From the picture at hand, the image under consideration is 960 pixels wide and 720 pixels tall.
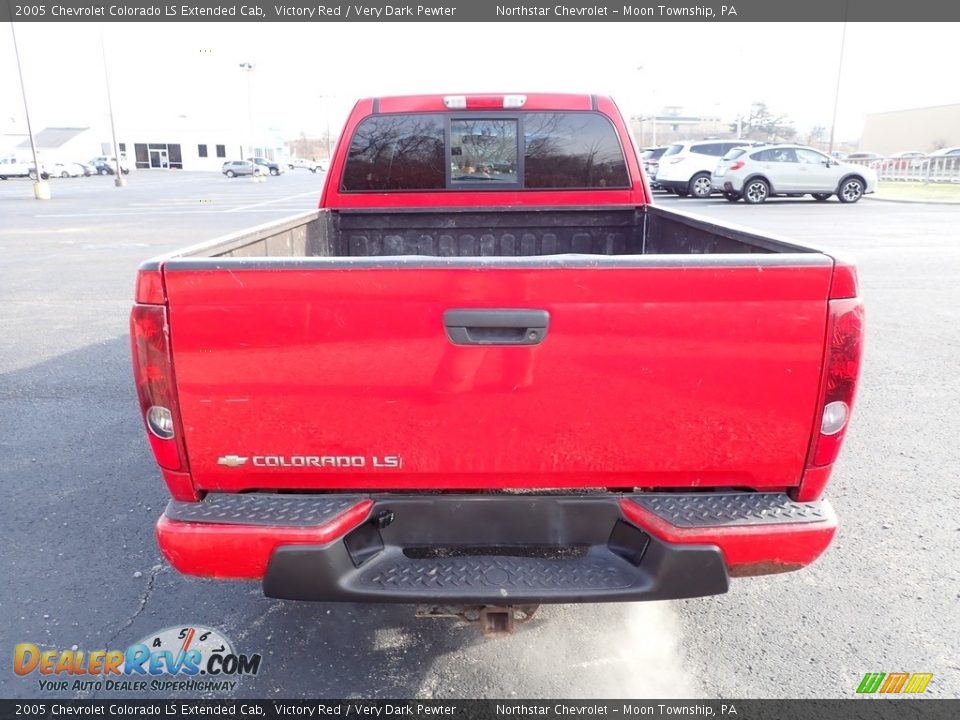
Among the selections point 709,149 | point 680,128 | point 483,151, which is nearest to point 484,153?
point 483,151

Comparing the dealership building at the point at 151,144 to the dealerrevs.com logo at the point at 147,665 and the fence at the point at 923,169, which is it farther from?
the dealerrevs.com logo at the point at 147,665

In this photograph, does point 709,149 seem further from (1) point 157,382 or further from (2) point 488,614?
(1) point 157,382

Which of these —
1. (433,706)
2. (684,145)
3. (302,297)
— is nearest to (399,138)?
(302,297)

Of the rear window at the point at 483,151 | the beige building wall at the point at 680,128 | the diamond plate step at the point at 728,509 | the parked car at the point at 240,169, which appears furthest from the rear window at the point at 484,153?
the beige building wall at the point at 680,128

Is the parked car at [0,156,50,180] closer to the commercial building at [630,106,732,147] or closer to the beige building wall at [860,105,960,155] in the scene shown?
the commercial building at [630,106,732,147]

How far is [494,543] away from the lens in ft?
7.20

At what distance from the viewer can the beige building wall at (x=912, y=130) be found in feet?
250

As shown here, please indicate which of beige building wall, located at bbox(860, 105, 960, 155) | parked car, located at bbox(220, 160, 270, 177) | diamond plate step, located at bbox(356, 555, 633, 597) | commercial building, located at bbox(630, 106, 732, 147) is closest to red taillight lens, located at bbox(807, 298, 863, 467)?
diamond plate step, located at bbox(356, 555, 633, 597)

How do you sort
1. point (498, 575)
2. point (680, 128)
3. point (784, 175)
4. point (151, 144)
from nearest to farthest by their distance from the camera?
point (498, 575) < point (784, 175) < point (151, 144) < point (680, 128)

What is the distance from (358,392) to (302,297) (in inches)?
13.0

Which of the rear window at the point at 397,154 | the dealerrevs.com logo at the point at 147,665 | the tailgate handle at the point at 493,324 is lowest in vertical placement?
the dealerrevs.com logo at the point at 147,665

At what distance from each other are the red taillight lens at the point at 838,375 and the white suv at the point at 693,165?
23.9 metres

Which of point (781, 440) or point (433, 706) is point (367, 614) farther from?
point (781, 440)

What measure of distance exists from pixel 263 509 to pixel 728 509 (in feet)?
4.87
